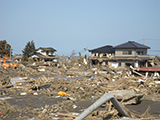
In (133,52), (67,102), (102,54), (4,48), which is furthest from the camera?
(4,48)


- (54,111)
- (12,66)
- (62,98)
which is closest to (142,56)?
(12,66)

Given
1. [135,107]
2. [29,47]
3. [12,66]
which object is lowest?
[135,107]

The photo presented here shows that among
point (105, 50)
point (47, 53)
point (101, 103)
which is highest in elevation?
point (105, 50)

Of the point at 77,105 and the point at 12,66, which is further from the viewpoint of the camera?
the point at 12,66

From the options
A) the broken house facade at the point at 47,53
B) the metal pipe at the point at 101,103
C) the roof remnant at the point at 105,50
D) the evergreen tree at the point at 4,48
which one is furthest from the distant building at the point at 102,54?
the metal pipe at the point at 101,103

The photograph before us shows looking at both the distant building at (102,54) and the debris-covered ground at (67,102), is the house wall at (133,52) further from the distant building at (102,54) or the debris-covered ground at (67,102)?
the debris-covered ground at (67,102)

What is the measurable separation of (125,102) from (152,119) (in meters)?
4.04

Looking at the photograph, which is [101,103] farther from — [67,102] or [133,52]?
[133,52]

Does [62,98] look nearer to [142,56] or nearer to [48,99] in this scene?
[48,99]

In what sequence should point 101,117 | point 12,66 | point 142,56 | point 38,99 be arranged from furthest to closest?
point 142,56, point 12,66, point 38,99, point 101,117

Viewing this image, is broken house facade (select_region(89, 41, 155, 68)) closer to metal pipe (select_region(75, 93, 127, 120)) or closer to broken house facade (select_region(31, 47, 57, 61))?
broken house facade (select_region(31, 47, 57, 61))

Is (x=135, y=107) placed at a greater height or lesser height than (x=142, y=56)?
lesser

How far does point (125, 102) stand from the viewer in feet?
40.2

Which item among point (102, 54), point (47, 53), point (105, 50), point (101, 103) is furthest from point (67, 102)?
point (47, 53)
